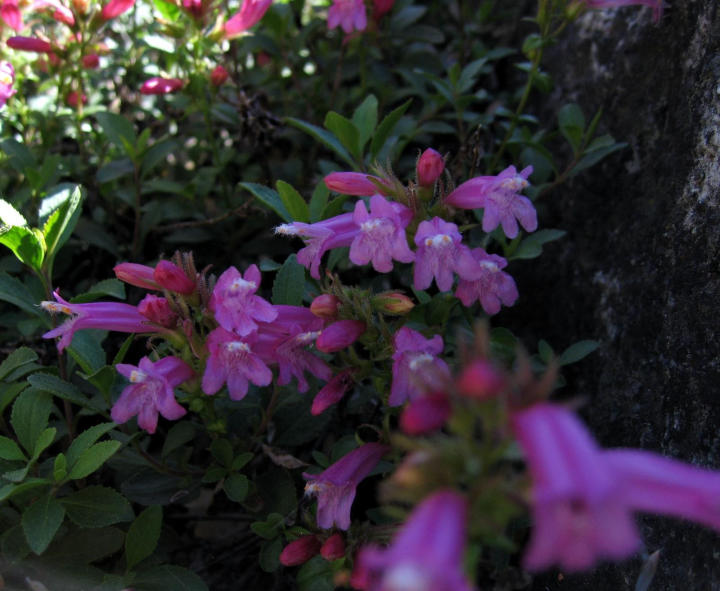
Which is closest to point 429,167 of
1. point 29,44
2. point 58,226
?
point 58,226

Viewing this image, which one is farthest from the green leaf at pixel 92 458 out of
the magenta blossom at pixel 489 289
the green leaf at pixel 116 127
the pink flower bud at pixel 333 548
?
the green leaf at pixel 116 127

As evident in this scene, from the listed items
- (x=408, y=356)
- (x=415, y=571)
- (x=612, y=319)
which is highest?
(x=415, y=571)

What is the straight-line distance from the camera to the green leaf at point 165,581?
1.82 m

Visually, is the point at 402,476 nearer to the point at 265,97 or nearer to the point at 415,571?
the point at 415,571

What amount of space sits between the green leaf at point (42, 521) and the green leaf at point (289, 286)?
0.73 metres

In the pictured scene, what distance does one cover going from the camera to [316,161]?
331cm

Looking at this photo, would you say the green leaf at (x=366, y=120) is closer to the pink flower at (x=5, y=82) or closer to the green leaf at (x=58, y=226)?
the green leaf at (x=58, y=226)

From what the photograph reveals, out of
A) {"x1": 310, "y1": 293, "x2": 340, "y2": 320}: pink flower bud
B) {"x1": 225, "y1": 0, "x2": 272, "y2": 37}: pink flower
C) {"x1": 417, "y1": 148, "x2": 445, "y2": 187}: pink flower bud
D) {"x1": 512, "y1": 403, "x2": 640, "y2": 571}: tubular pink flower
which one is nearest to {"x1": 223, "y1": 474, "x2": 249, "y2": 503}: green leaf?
{"x1": 310, "y1": 293, "x2": 340, "y2": 320}: pink flower bud

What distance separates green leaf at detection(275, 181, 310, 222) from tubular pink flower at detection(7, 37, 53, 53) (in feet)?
4.25

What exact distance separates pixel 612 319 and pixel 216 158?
1607 mm

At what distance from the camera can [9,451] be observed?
5.92ft

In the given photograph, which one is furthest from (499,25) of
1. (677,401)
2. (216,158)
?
(677,401)

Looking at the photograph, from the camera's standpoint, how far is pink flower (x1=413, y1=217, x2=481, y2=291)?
171 cm

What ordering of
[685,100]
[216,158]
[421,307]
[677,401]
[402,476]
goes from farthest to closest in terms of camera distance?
[216,158]
[685,100]
[421,307]
[677,401]
[402,476]
